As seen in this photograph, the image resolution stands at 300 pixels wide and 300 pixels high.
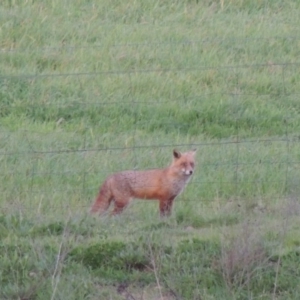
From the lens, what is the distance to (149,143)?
32.3 ft

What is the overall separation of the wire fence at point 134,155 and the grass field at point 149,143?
0.8 inches

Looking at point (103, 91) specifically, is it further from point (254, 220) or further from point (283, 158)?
point (254, 220)

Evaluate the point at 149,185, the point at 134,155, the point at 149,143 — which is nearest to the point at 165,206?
the point at 149,185

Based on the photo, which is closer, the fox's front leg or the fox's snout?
the fox's front leg

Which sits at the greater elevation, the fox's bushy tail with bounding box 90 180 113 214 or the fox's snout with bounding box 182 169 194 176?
the fox's snout with bounding box 182 169 194 176

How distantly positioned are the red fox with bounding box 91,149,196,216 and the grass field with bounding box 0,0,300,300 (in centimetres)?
14

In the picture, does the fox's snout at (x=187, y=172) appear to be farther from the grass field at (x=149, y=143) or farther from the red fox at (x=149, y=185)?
the grass field at (x=149, y=143)

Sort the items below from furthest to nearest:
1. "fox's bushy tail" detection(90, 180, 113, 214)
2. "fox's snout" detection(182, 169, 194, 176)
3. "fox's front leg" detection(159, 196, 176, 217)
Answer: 1. "fox's snout" detection(182, 169, 194, 176)
2. "fox's bushy tail" detection(90, 180, 113, 214)
3. "fox's front leg" detection(159, 196, 176, 217)

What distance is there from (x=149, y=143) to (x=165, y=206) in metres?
2.00

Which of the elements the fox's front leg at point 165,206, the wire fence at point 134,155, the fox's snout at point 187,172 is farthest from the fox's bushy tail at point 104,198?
the fox's snout at point 187,172

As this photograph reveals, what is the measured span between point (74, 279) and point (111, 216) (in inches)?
63.3

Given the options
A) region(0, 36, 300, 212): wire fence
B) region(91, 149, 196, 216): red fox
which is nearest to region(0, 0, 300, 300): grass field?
region(0, 36, 300, 212): wire fence

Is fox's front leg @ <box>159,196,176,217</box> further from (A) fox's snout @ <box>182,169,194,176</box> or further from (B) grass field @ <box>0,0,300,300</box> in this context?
(A) fox's snout @ <box>182,169,194,176</box>

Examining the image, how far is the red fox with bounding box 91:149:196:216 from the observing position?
7.98 meters
